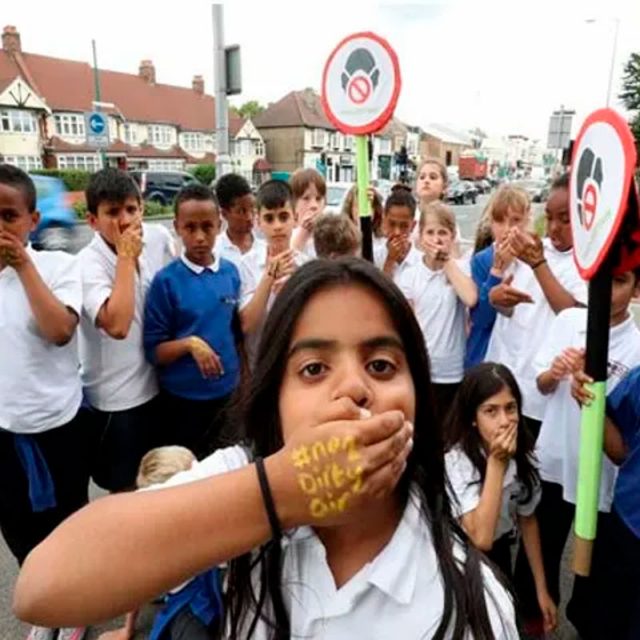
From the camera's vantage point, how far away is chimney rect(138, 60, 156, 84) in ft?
154

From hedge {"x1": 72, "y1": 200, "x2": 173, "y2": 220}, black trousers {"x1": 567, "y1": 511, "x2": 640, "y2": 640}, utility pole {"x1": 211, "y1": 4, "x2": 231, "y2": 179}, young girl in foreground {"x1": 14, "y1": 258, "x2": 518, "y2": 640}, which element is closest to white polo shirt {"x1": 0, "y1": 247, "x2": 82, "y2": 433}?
young girl in foreground {"x1": 14, "y1": 258, "x2": 518, "y2": 640}

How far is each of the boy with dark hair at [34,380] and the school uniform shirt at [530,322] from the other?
1.97 m

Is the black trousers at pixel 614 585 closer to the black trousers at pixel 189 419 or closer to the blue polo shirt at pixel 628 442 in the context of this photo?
the blue polo shirt at pixel 628 442

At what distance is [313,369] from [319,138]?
177 ft

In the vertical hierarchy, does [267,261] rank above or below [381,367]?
below

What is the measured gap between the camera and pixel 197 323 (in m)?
2.55

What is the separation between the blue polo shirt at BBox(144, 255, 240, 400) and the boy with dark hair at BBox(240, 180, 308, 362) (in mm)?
101

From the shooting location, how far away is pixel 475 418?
A: 2.21 meters

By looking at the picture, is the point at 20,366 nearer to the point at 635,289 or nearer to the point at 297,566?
the point at 297,566

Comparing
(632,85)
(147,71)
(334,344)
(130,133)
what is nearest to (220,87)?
(334,344)

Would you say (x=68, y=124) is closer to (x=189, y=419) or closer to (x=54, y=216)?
(x=54, y=216)

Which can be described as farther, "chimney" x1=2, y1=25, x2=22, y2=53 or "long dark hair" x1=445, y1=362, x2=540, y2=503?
"chimney" x1=2, y1=25, x2=22, y2=53

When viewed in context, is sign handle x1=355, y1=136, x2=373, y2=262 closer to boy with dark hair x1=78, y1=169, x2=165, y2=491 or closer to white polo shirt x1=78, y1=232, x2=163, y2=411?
boy with dark hair x1=78, y1=169, x2=165, y2=491

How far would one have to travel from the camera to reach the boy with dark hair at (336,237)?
2717 mm
